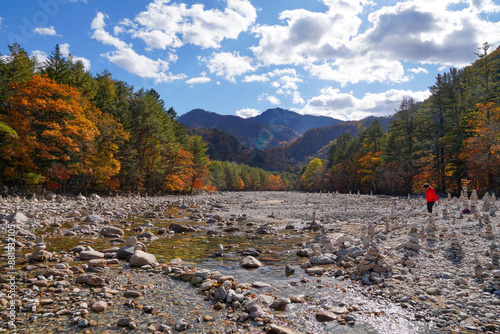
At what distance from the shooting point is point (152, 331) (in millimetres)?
4555

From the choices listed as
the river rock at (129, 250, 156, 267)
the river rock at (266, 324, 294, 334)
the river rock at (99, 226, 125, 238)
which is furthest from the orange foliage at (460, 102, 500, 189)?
the river rock at (99, 226, 125, 238)

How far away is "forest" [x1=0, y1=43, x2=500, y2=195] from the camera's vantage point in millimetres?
23719

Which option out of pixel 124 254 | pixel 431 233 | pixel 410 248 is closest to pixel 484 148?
pixel 431 233

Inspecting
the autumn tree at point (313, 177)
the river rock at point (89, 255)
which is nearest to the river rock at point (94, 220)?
the river rock at point (89, 255)

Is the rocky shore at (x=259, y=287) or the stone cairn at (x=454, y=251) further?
the stone cairn at (x=454, y=251)

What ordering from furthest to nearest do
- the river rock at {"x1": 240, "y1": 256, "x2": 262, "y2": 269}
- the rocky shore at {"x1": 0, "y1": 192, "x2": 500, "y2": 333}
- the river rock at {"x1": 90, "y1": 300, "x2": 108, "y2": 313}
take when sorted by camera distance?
the river rock at {"x1": 240, "y1": 256, "x2": 262, "y2": 269} < the river rock at {"x1": 90, "y1": 300, "x2": 108, "y2": 313} < the rocky shore at {"x1": 0, "y1": 192, "x2": 500, "y2": 333}

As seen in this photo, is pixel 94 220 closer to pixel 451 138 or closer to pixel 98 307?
pixel 98 307

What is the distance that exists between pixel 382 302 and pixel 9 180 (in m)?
32.4

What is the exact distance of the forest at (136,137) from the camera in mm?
23719

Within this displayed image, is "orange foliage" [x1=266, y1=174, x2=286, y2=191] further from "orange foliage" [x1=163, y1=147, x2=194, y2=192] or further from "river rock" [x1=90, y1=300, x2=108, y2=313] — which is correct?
"river rock" [x1=90, y1=300, x2=108, y2=313]

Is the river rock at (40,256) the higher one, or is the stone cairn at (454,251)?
the stone cairn at (454,251)

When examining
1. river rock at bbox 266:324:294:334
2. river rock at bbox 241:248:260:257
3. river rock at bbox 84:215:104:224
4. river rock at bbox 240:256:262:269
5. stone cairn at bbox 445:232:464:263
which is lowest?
river rock at bbox 84:215:104:224

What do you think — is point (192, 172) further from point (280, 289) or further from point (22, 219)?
point (280, 289)

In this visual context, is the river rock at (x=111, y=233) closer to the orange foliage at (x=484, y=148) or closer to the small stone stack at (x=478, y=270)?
the small stone stack at (x=478, y=270)
